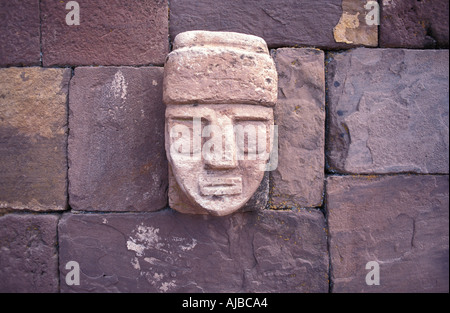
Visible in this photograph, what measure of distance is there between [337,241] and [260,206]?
0.57 meters

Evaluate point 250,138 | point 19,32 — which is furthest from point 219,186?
point 19,32

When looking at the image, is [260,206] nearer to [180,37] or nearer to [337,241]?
[337,241]

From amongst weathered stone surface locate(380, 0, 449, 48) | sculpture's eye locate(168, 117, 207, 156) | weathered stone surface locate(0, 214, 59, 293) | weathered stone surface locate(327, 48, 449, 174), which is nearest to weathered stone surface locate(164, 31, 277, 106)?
sculpture's eye locate(168, 117, 207, 156)

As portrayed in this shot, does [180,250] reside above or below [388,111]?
below

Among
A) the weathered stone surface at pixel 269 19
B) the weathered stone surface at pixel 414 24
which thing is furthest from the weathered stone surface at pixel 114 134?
the weathered stone surface at pixel 414 24

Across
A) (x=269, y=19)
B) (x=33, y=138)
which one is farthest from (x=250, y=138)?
(x=33, y=138)

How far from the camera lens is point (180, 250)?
183 centimetres

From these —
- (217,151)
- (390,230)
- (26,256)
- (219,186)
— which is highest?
(217,151)

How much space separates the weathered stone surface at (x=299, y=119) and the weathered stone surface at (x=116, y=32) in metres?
0.80

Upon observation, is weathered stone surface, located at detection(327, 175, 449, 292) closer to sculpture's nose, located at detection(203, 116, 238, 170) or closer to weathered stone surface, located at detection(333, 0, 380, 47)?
sculpture's nose, located at detection(203, 116, 238, 170)

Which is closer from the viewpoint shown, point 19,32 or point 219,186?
point 219,186

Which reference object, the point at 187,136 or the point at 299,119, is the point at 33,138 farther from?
the point at 299,119

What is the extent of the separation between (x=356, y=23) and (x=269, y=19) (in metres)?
0.58

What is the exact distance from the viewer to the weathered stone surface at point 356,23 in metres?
1.85
